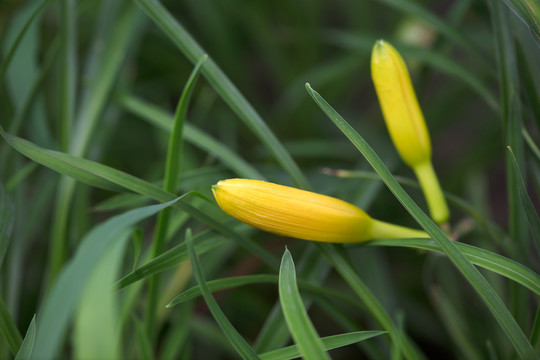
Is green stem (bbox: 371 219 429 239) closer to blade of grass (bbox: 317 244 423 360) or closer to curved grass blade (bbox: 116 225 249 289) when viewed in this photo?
blade of grass (bbox: 317 244 423 360)

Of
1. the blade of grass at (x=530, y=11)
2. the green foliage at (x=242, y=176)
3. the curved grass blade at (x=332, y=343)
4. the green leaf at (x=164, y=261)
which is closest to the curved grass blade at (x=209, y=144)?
the green foliage at (x=242, y=176)

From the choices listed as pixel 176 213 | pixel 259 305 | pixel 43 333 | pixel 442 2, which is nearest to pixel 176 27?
pixel 176 213

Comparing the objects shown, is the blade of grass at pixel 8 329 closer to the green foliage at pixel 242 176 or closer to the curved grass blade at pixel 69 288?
the green foliage at pixel 242 176

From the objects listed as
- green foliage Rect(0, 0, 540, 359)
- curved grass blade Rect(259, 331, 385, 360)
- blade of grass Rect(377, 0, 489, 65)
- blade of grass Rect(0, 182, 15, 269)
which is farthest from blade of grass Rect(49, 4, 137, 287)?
blade of grass Rect(377, 0, 489, 65)

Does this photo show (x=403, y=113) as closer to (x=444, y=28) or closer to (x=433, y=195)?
(x=433, y=195)

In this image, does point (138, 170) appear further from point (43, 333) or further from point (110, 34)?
point (43, 333)

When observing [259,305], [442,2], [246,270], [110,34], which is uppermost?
[442,2]

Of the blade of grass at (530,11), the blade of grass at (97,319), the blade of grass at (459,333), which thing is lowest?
the blade of grass at (459,333)
